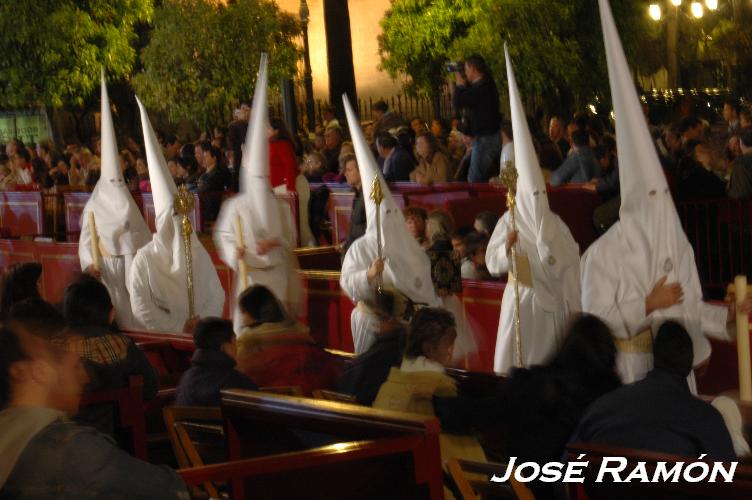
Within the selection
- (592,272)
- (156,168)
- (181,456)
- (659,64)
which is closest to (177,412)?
(181,456)

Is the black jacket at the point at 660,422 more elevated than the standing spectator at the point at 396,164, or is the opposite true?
the standing spectator at the point at 396,164

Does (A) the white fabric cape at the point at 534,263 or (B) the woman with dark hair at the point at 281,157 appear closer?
(A) the white fabric cape at the point at 534,263

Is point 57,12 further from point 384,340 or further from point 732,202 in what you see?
point 384,340

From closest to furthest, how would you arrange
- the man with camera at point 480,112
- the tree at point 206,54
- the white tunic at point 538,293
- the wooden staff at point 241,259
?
the white tunic at point 538,293, the wooden staff at point 241,259, the man with camera at point 480,112, the tree at point 206,54

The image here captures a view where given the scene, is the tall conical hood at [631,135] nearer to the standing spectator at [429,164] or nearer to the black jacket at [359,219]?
the black jacket at [359,219]

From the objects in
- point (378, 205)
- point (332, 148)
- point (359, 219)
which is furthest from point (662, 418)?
point (332, 148)

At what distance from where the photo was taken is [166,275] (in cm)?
1373

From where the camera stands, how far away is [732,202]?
13219 mm

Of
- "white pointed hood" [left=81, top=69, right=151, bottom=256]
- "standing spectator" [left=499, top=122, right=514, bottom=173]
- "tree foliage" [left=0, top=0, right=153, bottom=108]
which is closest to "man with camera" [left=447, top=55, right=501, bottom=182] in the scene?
"standing spectator" [left=499, top=122, right=514, bottom=173]

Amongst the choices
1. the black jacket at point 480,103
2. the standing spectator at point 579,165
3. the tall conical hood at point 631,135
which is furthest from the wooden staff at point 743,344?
the black jacket at point 480,103

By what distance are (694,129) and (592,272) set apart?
740 cm

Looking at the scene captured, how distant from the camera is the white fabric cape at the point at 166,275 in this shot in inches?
536

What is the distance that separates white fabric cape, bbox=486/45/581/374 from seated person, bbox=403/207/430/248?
3.26 ft

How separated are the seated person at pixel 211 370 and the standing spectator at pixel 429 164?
24.6ft
